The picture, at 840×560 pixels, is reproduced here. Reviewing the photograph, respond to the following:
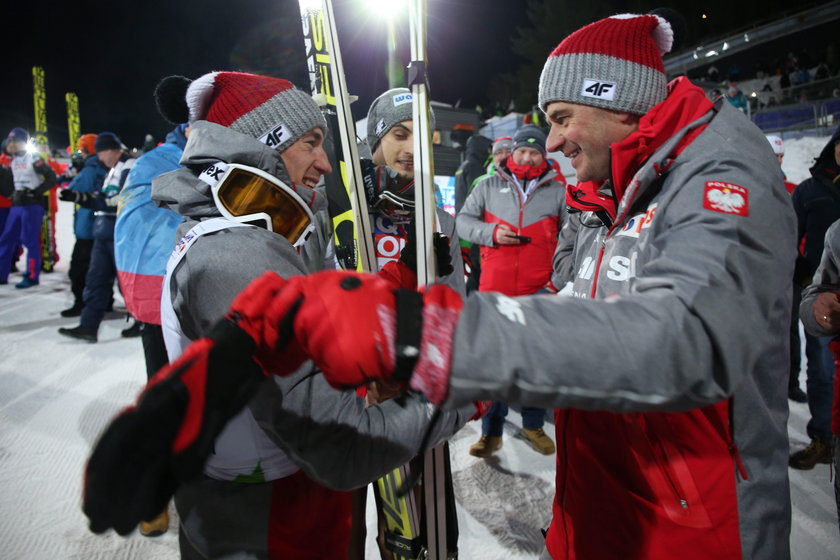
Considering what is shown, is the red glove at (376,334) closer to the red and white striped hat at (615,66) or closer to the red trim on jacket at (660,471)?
the red trim on jacket at (660,471)

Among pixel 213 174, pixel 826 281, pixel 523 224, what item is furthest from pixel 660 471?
pixel 523 224

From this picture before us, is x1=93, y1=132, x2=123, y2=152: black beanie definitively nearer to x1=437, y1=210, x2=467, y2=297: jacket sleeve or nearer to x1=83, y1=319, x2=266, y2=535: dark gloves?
x1=437, y1=210, x2=467, y2=297: jacket sleeve

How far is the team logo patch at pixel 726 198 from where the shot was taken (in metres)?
0.72

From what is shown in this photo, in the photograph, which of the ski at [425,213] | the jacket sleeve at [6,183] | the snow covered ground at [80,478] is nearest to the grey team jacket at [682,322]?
the ski at [425,213]

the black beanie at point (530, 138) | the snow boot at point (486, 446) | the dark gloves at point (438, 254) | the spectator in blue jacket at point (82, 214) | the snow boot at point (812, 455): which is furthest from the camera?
the spectator in blue jacket at point (82, 214)

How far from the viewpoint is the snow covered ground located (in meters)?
2.14

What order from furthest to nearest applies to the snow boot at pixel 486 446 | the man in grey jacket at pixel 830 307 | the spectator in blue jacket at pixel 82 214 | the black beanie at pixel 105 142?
1. the spectator in blue jacket at pixel 82 214
2. the black beanie at pixel 105 142
3. the snow boot at pixel 486 446
4. the man in grey jacket at pixel 830 307

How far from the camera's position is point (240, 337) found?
2.09 ft

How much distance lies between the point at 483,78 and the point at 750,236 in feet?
127

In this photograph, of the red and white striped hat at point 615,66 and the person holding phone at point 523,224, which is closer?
the red and white striped hat at point 615,66

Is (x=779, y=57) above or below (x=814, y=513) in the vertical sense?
above

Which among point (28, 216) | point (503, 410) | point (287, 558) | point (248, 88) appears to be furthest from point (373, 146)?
point (28, 216)

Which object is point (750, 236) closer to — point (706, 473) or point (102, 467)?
point (706, 473)

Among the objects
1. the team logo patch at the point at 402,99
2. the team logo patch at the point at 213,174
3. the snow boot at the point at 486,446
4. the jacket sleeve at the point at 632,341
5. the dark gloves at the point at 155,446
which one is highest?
the team logo patch at the point at 402,99
